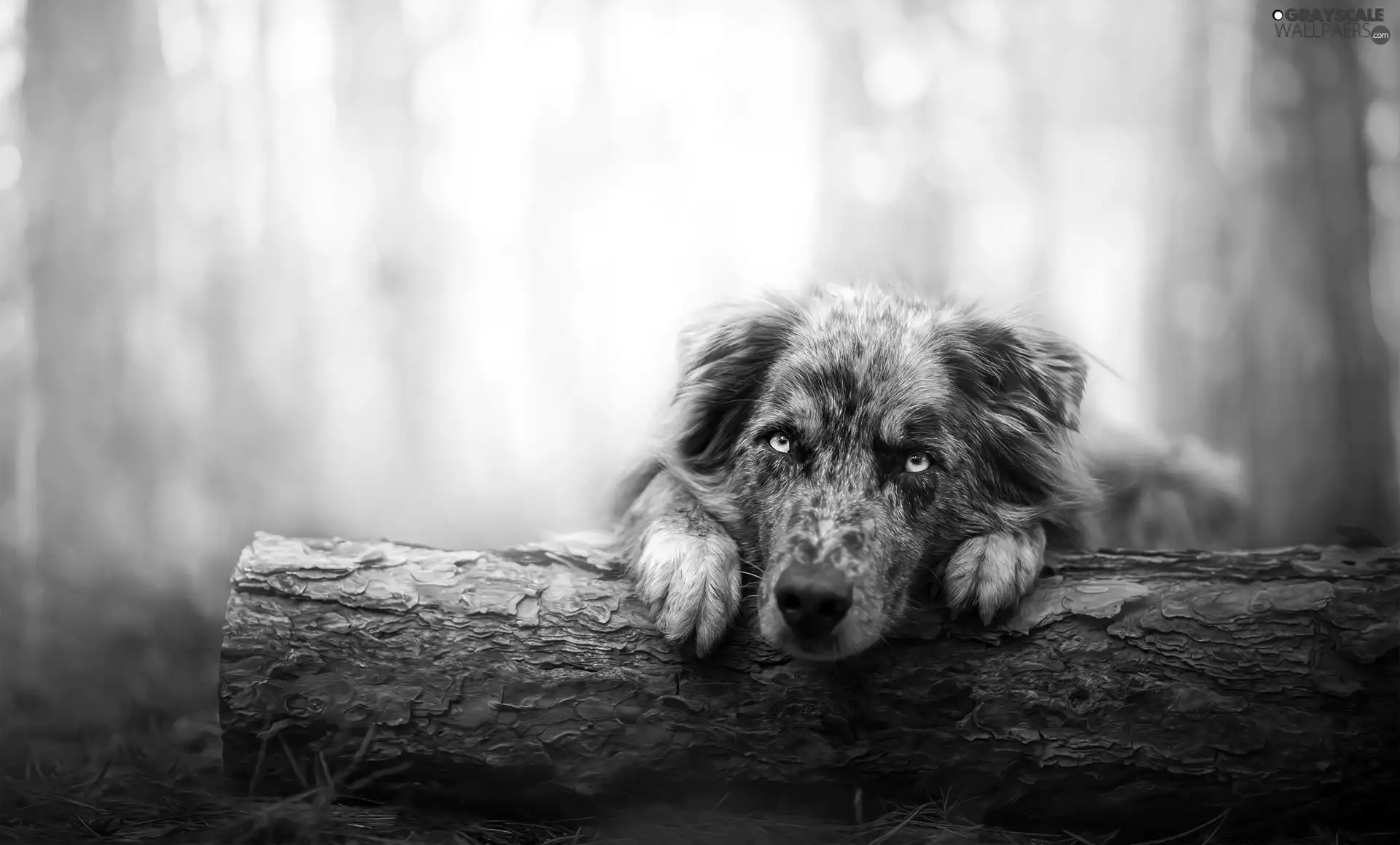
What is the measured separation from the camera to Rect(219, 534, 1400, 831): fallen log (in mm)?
2430

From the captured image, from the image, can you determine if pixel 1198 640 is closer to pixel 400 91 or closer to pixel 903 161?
pixel 903 161

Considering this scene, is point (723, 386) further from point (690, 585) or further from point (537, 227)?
point (537, 227)

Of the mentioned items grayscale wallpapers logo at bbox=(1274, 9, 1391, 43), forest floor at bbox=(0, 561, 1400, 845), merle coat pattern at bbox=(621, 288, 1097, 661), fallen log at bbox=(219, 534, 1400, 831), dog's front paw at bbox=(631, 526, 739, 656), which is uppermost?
grayscale wallpapers logo at bbox=(1274, 9, 1391, 43)

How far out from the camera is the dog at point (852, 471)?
8.30 feet

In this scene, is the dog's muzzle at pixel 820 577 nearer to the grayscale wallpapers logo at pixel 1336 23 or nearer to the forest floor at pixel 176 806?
the forest floor at pixel 176 806

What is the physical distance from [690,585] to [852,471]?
2.37 feet

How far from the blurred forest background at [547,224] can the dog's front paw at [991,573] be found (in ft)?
5.78

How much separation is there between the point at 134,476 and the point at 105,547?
489 millimetres

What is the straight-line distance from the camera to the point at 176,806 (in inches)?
105

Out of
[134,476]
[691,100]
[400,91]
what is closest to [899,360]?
[691,100]

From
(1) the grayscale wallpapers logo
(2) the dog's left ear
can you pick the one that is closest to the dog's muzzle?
(2) the dog's left ear

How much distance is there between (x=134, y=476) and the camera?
17.5 feet

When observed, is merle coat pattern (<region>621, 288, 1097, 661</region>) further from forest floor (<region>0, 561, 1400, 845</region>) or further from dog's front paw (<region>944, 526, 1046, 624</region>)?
forest floor (<region>0, 561, 1400, 845</region>)

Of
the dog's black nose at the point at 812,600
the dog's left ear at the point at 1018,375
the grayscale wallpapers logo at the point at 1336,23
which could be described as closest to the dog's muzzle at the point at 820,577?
the dog's black nose at the point at 812,600
